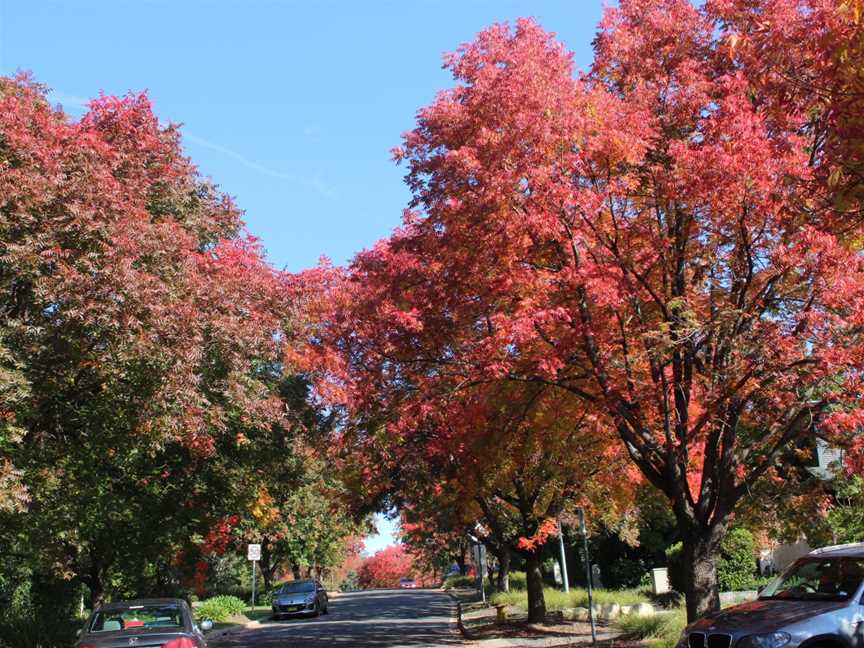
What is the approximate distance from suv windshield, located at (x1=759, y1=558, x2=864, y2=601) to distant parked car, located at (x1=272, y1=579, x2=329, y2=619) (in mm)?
27297

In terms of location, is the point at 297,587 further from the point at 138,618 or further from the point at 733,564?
the point at 138,618

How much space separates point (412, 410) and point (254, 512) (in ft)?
36.8

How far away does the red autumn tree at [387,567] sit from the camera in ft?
382

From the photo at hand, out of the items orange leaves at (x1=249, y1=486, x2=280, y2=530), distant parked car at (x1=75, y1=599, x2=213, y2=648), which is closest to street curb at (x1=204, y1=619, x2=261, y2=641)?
orange leaves at (x1=249, y1=486, x2=280, y2=530)

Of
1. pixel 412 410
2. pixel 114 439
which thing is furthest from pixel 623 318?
pixel 114 439

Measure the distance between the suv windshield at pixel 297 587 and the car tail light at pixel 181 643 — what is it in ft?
86.3

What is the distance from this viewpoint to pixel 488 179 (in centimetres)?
1116

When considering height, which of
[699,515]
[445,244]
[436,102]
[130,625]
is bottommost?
[130,625]

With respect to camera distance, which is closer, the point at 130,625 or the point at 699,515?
the point at 130,625

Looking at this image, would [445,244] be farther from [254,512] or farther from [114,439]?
[254,512]

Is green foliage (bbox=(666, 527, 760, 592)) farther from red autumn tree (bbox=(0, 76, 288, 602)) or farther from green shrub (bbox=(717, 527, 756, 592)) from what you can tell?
red autumn tree (bbox=(0, 76, 288, 602))

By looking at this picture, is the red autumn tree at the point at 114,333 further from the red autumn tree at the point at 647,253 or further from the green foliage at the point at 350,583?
the green foliage at the point at 350,583

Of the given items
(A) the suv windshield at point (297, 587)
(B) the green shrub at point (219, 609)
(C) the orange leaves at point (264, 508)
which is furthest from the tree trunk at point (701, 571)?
(A) the suv windshield at point (297, 587)

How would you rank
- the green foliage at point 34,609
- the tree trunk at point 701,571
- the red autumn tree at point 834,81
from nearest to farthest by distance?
the red autumn tree at point 834,81 → the tree trunk at point 701,571 → the green foliage at point 34,609
